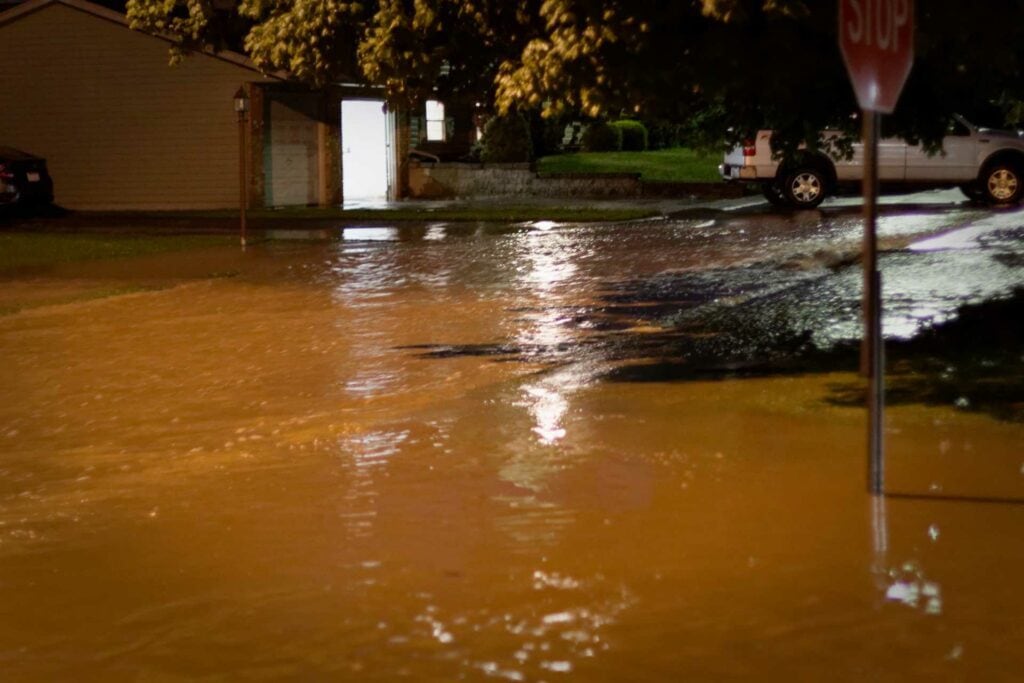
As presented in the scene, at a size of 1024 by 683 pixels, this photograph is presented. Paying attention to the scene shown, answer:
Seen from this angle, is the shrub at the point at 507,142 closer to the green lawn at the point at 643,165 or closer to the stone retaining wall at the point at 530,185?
the green lawn at the point at 643,165

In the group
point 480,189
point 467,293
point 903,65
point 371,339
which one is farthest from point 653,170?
point 903,65

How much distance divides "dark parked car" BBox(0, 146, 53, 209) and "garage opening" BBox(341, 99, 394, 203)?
714 cm

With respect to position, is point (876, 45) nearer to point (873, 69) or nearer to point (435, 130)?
point (873, 69)

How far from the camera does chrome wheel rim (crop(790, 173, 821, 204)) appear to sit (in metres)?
30.5

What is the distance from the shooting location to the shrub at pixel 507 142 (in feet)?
133

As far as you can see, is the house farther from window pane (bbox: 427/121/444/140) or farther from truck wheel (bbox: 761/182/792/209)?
truck wheel (bbox: 761/182/792/209)

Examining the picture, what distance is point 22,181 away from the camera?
108 ft

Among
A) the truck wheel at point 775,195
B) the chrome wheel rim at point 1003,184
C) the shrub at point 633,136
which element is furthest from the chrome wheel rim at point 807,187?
the shrub at point 633,136

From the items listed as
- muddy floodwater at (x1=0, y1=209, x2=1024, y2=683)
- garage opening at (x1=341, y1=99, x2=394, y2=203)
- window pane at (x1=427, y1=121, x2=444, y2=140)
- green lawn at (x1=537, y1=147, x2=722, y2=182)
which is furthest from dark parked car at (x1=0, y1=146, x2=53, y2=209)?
muddy floodwater at (x1=0, y1=209, x2=1024, y2=683)

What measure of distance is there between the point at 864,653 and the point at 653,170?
120 ft

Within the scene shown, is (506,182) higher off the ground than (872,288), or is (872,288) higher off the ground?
(506,182)

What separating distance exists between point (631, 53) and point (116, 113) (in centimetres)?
2720

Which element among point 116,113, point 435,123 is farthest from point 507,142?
point 116,113

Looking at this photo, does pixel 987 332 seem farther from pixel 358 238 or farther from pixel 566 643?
pixel 358 238
